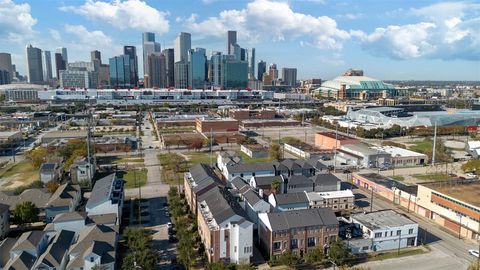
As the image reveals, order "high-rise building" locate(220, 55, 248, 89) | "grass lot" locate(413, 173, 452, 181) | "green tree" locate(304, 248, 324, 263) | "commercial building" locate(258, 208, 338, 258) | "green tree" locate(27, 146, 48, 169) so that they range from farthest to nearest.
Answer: "high-rise building" locate(220, 55, 248, 89), "green tree" locate(27, 146, 48, 169), "grass lot" locate(413, 173, 452, 181), "commercial building" locate(258, 208, 338, 258), "green tree" locate(304, 248, 324, 263)

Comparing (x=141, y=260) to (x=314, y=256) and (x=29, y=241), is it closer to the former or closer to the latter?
(x=29, y=241)

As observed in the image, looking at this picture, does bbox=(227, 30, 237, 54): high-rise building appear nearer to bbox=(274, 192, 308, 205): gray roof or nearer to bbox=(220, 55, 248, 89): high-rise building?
bbox=(220, 55, 248, 89): high-rise building

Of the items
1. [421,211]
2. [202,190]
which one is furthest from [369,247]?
[202,190]

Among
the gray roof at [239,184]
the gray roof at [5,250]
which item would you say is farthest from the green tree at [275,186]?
the gray roof at [5,250]

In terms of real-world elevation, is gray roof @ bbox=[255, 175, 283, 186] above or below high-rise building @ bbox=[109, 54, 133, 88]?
below

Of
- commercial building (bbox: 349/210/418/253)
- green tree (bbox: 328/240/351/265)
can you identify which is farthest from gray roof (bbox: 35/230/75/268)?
commercial building (bbox: 349/210/418/253)

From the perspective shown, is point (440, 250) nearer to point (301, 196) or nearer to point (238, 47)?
point (301, 196)

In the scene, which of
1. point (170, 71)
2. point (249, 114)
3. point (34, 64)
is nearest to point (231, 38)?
point (170, 71)
